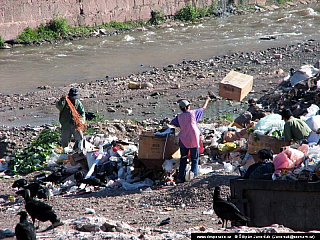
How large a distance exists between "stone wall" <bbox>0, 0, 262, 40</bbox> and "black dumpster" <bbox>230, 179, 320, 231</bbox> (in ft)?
64.8

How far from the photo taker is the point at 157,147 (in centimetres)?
877

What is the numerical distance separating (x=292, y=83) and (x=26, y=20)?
15811mm

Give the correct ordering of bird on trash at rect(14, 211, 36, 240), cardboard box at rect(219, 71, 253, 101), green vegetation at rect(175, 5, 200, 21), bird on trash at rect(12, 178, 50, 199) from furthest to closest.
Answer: green vegetation at rect(175, 5, 200, 21), cardboard box at rect(219, 71, 253, 101), bird on trash at rect(12, 178, 50, 199), bird on trash at rect(14, 211, 36, 240)

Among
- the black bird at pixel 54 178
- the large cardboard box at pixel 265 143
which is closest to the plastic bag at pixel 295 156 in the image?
the large cardboard box at pixel 265 143

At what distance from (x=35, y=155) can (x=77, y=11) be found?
17.6 m

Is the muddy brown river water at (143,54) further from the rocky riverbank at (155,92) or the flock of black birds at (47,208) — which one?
the flock of black birds at (47,208)

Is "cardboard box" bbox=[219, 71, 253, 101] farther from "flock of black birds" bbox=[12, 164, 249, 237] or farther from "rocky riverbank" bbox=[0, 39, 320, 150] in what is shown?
"flock of black birds" bbox=[12, 164, 249, 237]

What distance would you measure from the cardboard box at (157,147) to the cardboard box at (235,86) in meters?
1.70

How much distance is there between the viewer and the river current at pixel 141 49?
1880 cm

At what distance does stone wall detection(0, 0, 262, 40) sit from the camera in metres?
24.7

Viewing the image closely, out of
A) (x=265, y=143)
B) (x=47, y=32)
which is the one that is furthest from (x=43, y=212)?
(x=47, y=32)

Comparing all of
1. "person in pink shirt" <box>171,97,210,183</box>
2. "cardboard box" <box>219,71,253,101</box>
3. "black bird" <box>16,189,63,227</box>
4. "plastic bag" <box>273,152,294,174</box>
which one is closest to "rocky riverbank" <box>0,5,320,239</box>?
"black bird" <box>16,189,63,227</box>

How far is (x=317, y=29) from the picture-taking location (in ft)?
81.3

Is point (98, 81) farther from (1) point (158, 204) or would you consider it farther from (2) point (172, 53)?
(1) point (158, 204)
